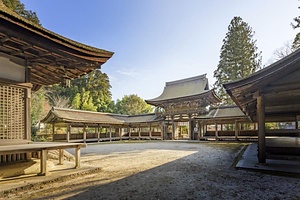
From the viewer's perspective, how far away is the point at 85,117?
21.9m

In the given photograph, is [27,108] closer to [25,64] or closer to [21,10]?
[25,64]

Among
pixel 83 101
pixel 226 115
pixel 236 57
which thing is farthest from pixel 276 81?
pixel 83 101

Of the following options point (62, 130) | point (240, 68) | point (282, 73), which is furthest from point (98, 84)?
point (282, 73)

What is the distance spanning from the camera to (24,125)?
5.14 meters

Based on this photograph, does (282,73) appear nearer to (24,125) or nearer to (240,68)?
(24,125)

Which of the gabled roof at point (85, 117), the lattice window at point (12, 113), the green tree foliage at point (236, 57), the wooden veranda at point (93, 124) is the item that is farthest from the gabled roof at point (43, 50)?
the green tree foliage at point (236, 57)

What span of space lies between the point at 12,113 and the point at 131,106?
114 feet

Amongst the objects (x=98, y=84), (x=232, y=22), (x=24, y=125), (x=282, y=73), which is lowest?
(x=24, y=125)

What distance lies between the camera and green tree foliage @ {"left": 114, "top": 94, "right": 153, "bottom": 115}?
128ft

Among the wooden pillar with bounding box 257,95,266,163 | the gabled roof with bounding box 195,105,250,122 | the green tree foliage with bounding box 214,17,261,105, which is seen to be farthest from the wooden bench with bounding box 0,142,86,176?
the green tree foliage with bounding box 214,17,261,105

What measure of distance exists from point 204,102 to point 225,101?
8.67 meters

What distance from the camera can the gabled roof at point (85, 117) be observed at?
19.0 metres

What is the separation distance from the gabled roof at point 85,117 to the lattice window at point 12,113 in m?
14.2

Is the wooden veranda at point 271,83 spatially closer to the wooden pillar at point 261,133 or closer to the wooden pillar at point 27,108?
the wooden pillar at point 261,133
